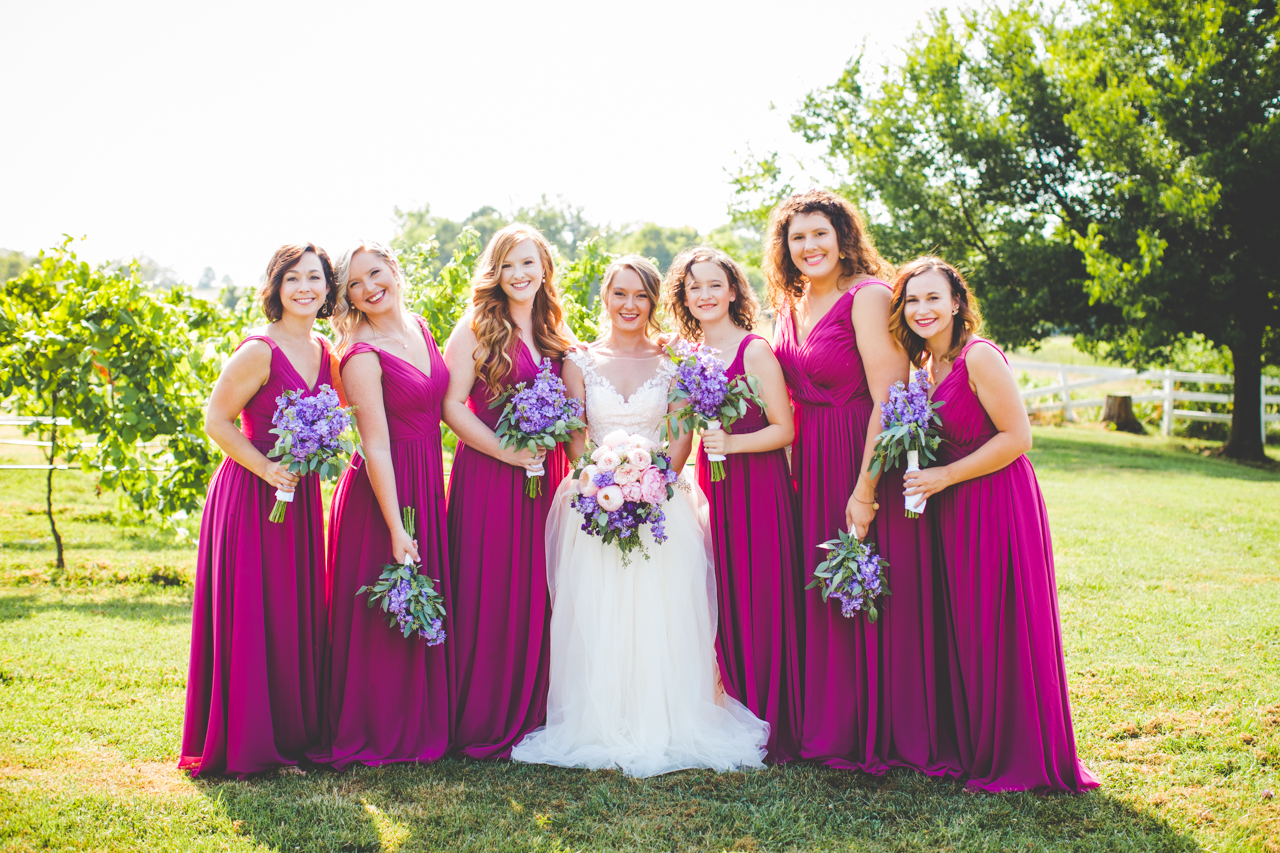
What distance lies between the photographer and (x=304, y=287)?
4.37 metres

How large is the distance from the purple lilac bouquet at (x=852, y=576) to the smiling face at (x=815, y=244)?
1.42 meters

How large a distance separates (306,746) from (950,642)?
10.9 ft

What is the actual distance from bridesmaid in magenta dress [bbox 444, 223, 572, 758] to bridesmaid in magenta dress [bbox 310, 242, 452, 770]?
12 centimetres

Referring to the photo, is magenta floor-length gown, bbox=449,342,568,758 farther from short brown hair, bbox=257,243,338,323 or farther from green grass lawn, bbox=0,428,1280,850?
short brown hair, bbox=257,243,338,323

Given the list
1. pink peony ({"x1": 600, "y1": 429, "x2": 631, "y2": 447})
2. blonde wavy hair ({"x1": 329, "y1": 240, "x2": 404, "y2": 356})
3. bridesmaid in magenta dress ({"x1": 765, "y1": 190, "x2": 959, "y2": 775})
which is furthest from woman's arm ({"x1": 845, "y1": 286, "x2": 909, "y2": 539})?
blonde wavy hair ({"x1": 329, "y1": 240, "x2": 404, "y2": 356})

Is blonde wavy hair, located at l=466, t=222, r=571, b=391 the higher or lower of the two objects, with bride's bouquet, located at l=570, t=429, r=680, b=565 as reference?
higher

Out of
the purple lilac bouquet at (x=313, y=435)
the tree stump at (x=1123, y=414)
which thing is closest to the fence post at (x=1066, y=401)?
the tree stump at (x=1123, y=414)

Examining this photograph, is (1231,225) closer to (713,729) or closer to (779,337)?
(779,337)

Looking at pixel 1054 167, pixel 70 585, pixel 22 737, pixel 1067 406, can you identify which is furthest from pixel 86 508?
pixel 1067 406

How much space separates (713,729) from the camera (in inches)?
177

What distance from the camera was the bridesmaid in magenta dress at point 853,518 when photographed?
4.36m

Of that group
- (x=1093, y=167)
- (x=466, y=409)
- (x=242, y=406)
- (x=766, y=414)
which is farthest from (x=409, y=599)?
(x=1093, y=167)

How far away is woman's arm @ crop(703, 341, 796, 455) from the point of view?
4.55 metres

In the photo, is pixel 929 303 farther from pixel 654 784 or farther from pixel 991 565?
pixel 654 784
